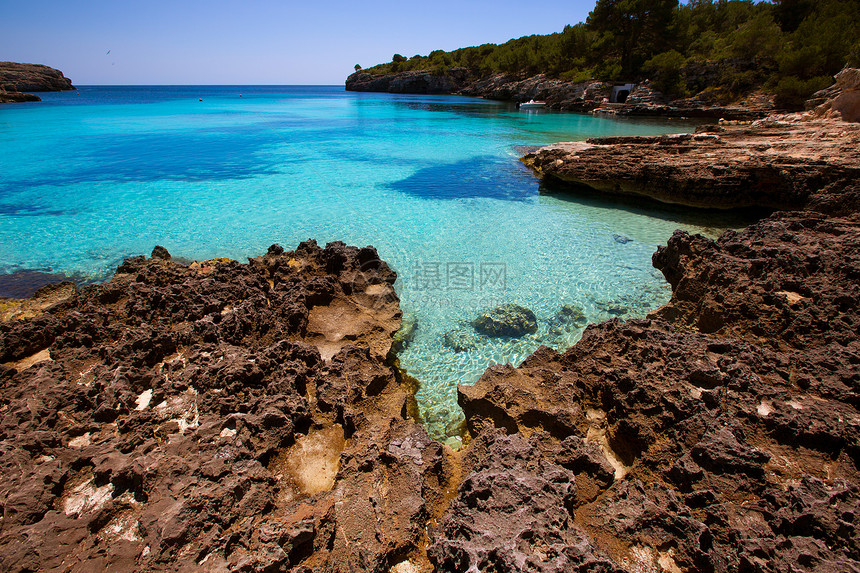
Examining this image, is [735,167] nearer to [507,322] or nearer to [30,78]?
[507,322]

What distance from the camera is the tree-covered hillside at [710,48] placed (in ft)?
94.1

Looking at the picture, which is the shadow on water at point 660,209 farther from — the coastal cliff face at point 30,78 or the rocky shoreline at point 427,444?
the coastal cliff face at point 30,78

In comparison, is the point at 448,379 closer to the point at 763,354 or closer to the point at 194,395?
the point at 194,395

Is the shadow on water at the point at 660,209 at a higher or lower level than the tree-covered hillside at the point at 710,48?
lower

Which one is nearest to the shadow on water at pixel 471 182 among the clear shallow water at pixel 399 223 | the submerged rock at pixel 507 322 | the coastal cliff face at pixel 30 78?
the clear shallow water at pixel 399 223

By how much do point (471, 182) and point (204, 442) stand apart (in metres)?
15.3

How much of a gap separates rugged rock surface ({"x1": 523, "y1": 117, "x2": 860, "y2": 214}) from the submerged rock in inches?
334

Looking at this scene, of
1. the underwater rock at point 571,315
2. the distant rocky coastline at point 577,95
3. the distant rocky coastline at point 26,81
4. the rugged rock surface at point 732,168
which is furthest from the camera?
the distant rocky coastline at point 26,81

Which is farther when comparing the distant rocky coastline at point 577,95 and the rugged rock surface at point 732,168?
the distant rocky coastline at point 577,95

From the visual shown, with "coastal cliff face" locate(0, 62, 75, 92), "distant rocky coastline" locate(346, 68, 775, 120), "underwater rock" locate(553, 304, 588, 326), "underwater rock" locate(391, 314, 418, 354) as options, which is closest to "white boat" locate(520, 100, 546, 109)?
"distant rocky coastline" locate(346, 68, 775, 120)

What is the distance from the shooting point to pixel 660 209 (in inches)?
549

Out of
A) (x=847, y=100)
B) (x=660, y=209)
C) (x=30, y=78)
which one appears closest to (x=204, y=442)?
(x=660, y=209)

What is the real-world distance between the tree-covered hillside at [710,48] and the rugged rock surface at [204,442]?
34010 millimetres

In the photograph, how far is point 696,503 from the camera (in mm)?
3234
